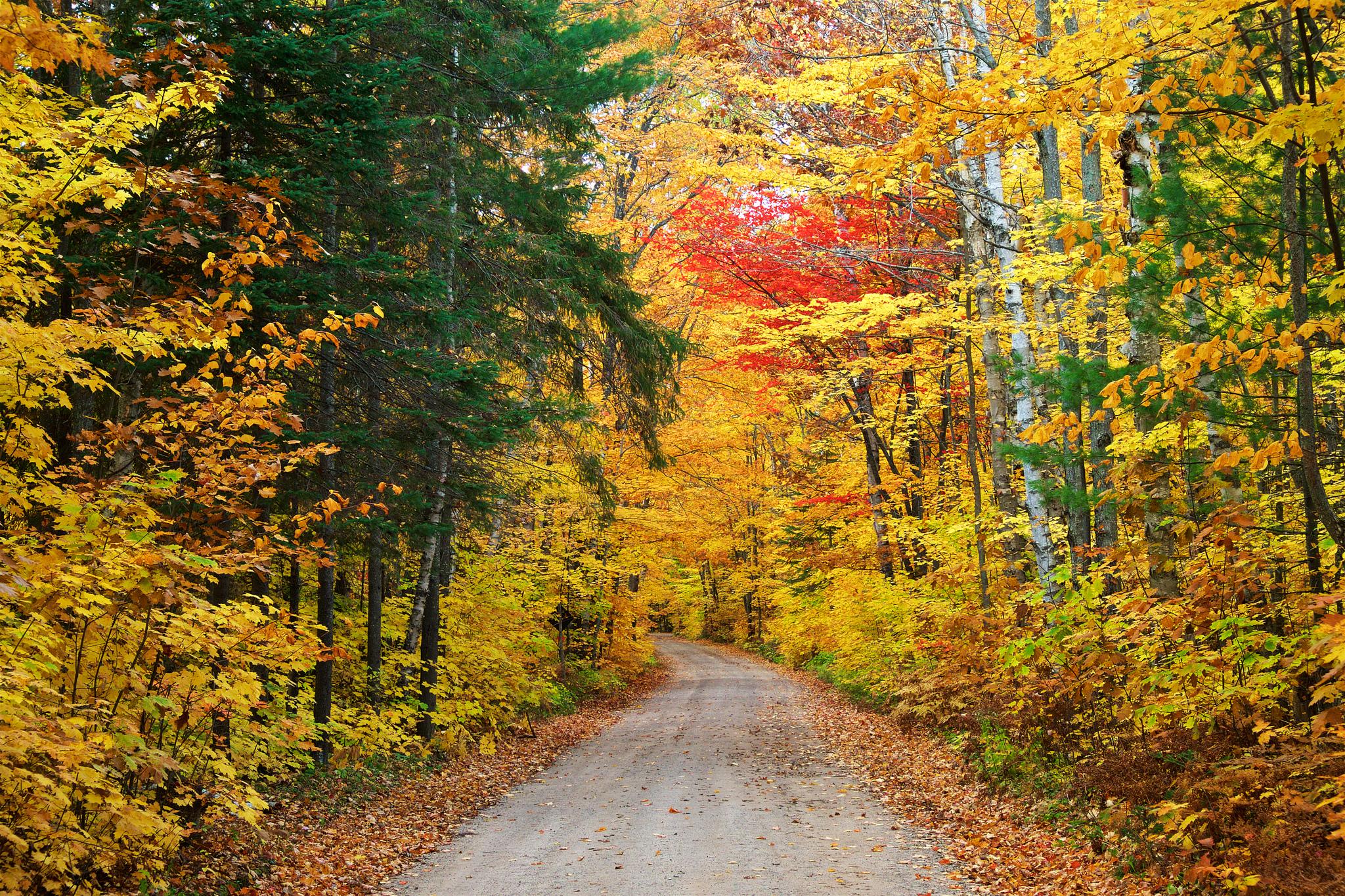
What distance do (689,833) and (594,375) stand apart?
9708 mm

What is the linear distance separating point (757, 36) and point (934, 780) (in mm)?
9920

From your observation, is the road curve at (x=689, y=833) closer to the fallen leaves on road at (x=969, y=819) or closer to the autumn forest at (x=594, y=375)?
the fallen leaves on road at (x=969, y=819)

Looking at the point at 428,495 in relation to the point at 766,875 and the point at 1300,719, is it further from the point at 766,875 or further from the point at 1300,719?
the point at 1300,719

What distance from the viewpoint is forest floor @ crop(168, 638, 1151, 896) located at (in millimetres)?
6699

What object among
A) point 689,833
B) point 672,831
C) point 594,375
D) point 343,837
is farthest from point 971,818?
point 594,375

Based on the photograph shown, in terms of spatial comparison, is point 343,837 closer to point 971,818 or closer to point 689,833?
point 689,833

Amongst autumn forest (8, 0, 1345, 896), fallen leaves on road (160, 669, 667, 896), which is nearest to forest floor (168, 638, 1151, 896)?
fallen leaves on road (160, 669, 667, 896)

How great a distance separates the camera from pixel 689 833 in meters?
8.42

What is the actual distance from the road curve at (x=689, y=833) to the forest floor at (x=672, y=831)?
0.08ft

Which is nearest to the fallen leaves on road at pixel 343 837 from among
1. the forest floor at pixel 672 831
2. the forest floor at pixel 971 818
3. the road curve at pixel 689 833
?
the forest floor at pixel 672 831

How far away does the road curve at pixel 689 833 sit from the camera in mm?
6840

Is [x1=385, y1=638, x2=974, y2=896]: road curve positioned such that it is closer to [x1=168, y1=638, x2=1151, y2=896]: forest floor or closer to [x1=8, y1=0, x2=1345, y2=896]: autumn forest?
[x1=168, y1=638, x2=1151, y2=896]: forest floor

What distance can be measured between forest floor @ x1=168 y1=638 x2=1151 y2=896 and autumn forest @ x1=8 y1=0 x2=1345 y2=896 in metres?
0.46

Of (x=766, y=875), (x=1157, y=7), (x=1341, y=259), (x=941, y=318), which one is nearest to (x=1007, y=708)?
(x=766, y=875)
